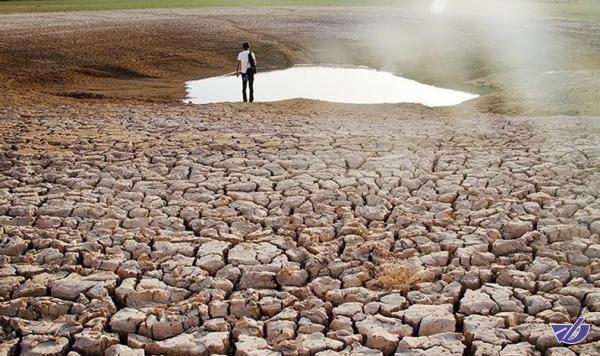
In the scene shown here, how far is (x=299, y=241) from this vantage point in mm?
5871

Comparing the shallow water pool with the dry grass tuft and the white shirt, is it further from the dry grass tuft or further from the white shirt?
the dry grass tuft

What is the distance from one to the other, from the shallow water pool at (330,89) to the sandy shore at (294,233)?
401cm

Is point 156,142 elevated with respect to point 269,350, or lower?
elevated

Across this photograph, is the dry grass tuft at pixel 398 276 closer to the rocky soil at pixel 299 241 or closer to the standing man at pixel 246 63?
the rocky soil at pixel 299 241

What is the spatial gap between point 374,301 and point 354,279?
36cm

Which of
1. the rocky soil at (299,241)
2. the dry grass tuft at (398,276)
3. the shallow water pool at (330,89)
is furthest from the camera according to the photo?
the shallow water pool at (330,89)

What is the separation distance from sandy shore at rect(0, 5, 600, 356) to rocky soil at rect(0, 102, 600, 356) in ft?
0.07

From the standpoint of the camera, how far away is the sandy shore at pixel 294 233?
4.49 metres

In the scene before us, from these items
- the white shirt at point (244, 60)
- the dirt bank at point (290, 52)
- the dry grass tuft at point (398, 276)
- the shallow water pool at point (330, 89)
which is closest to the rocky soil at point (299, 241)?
the dry grass tuft at point (398, 276)

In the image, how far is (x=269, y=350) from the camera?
4.26 meters

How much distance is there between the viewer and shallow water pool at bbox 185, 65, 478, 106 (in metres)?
15.5

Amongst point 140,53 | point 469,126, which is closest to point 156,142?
point 469,126

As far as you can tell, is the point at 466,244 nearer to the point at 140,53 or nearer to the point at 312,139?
the point at 312,139

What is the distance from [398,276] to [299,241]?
1.05m
